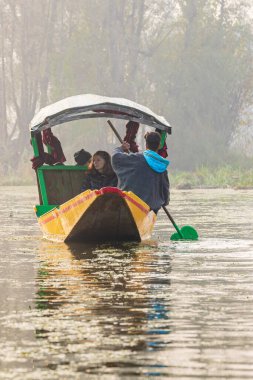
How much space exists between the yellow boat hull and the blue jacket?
14.2 inches

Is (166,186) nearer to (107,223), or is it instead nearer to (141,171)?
(141,171)

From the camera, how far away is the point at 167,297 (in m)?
11.2

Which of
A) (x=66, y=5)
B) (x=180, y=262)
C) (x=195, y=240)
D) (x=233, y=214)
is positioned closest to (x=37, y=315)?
(x=180, y=262)

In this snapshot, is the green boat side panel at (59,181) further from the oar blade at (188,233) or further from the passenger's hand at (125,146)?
the oar blade at (188,233)

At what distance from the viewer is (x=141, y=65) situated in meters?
66.6

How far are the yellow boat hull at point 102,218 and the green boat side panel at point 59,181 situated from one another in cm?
194

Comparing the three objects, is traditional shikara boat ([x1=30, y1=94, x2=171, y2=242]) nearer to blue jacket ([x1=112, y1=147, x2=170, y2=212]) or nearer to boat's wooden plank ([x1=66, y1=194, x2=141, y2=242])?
boat's wooden plank ([x1=66, y1=194, x2=141, y2=242])

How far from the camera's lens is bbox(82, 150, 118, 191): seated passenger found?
62.6 ft

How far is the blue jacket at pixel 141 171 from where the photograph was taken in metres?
18.2

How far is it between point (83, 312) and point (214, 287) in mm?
2317

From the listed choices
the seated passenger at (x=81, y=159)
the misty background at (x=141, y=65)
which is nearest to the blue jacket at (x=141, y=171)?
the seated passenger at (x=81, y=159)

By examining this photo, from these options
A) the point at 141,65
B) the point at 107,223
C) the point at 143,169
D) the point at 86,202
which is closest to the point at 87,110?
the point at 143,169

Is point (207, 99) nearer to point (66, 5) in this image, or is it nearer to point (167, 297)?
point (66, 5)

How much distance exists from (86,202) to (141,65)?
162ft
